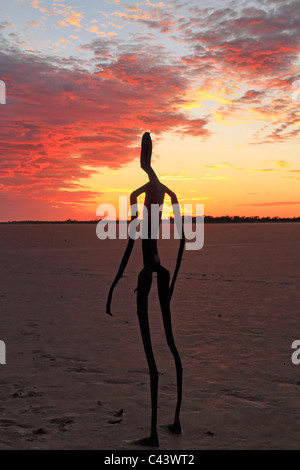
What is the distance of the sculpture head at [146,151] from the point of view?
18.2 ft

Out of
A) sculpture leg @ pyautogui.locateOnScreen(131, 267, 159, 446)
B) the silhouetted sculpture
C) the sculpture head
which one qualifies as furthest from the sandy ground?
the sculpture head

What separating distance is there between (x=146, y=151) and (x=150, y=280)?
1.47 m

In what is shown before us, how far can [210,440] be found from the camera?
5.32 metres

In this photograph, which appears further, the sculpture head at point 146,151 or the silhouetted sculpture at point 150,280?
the sculpture head at point 146,151

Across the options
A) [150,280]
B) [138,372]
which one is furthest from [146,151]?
[138,372]

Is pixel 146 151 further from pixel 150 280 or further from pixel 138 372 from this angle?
pixel 138 372

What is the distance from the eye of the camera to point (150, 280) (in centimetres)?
538

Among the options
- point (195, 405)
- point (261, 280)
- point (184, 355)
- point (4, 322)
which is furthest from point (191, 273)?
point (195, 405)

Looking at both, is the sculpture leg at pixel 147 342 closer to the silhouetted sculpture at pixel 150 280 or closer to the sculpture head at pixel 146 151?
the silhouetted sculpture at pixel 150 280

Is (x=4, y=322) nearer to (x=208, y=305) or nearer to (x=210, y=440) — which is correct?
(x=208, y=305)

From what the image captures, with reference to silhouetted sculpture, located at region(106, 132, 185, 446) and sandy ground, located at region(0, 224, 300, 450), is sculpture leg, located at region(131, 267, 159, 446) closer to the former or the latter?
silhouetted sculpture, located at region(106, 132, 185, 446)

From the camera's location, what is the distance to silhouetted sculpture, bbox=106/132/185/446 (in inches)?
207

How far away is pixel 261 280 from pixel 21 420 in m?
15.3

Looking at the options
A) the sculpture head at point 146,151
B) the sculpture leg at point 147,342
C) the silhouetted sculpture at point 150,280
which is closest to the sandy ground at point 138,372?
the sculpture leg at point 147,342
